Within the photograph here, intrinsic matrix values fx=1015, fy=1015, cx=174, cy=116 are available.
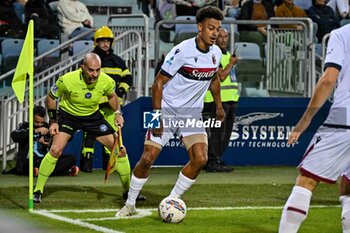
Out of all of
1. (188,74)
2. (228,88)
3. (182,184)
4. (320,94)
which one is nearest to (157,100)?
(188,74)

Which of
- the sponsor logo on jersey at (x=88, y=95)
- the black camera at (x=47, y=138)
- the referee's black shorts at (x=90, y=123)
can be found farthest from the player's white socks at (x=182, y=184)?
the black camera at (x=47, y=138)

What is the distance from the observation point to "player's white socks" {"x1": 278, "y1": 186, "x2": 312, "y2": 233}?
7.77m

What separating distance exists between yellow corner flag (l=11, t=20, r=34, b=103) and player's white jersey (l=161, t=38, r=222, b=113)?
63.4 inches

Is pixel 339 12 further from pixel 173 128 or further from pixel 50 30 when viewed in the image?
pixel 173 128

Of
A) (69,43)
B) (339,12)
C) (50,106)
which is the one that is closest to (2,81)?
(69,43)

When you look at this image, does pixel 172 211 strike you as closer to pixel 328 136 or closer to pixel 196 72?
pixel 196 72

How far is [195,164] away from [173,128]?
474 mm

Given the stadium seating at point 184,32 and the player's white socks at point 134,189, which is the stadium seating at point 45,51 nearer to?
the stadium seating at point 184,32

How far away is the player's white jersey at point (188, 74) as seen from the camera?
1101 centimetres

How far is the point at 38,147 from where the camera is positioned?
16.0 metres

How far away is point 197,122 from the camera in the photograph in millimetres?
11227

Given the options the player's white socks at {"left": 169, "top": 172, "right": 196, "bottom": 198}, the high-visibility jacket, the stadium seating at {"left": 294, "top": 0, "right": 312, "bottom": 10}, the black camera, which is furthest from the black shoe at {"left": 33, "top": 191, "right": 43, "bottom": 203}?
the stadium seating at {"left": 294, "top": 0, "right": 312, "bottom": 10}

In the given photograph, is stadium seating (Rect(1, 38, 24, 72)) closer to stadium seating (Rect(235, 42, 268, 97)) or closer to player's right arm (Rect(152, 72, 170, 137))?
stadium seating (Rect(235, 42, 268, 97))

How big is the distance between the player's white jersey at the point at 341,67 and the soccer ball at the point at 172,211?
9.80 feet
